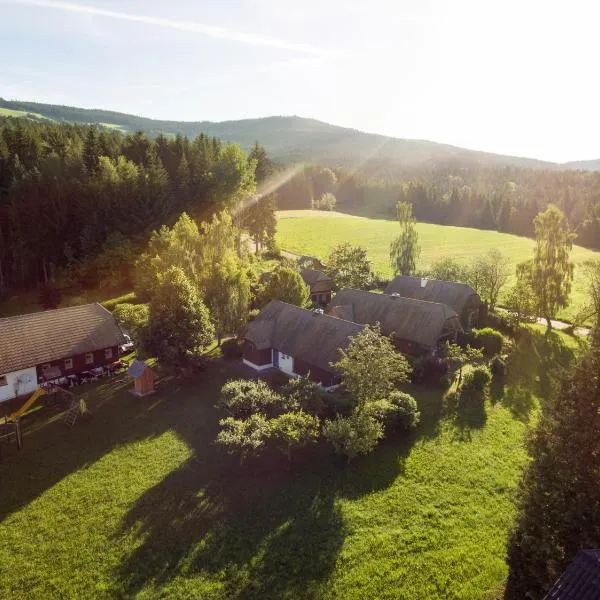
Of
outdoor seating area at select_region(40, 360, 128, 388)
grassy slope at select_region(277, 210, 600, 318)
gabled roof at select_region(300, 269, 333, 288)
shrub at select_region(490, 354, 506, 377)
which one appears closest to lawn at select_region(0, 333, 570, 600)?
outdoor seating area at select_region(40, 360, 128, 388)

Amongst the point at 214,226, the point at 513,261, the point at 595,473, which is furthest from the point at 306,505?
the point at 513,261

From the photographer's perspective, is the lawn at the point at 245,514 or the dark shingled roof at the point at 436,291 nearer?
the lawn at the point at 245,514

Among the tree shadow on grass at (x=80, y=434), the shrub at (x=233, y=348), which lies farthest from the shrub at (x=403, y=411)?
the shrub at (x=233, y=348)

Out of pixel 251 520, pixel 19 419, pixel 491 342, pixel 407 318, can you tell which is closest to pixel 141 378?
pixel 19 419

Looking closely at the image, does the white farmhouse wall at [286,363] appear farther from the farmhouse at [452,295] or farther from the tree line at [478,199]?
the tree line at [478,199]

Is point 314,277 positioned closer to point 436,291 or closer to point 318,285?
point 318,285

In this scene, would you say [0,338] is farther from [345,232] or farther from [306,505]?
[345,232]

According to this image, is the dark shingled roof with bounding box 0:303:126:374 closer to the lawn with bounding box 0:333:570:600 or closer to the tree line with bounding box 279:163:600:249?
the lawn with bounding box 0:333:570:600
